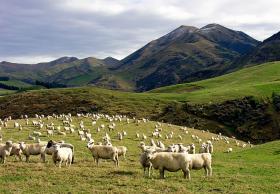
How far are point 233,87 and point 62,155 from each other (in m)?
134

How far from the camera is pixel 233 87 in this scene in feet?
519

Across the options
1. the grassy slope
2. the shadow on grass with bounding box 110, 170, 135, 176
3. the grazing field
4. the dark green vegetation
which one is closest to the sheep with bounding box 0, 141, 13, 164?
the grazing field

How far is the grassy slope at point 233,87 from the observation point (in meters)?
136

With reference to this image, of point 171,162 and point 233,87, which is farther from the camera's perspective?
point 233,87

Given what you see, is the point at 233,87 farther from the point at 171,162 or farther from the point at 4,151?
the point at 171,162

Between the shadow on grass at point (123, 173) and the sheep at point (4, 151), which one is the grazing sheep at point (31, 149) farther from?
the shadow on grass at point (123, 173)

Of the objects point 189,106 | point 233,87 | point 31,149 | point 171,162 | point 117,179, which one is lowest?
point 117,179

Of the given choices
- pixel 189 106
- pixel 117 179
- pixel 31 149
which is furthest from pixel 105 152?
pixel 189 106

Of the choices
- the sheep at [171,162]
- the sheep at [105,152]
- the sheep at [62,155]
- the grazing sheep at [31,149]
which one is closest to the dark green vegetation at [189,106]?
the sheep at [105,152]

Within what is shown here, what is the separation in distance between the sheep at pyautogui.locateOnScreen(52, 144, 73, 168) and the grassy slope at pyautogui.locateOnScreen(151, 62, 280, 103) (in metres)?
102

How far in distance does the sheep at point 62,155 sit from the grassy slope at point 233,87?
336 ft

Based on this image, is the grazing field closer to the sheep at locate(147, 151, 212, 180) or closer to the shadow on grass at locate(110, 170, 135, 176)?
the shadow on grass at locate(110, 170, 135, 176)

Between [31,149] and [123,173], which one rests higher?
[31,149]

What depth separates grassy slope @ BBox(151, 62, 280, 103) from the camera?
136m
